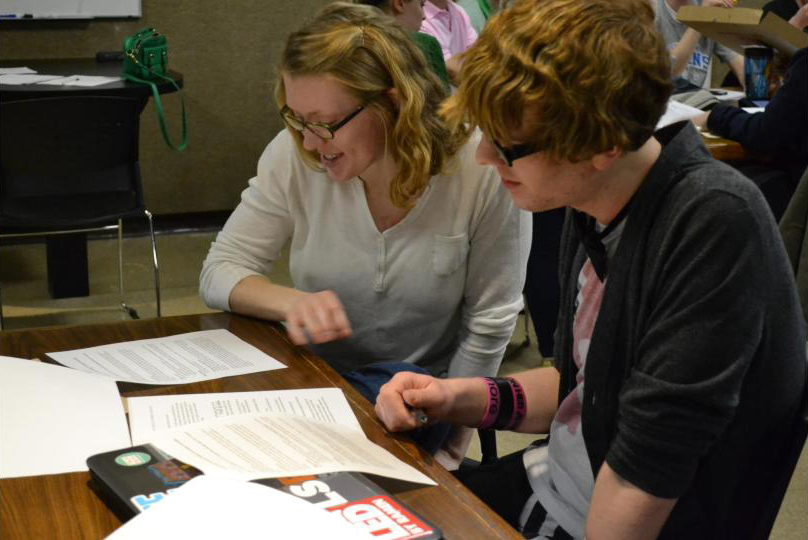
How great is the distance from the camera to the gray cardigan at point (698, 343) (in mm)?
1019

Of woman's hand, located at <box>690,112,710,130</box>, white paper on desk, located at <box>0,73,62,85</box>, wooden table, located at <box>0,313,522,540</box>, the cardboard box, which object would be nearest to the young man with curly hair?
wooden table, located at <box>0,313,522,540</box>

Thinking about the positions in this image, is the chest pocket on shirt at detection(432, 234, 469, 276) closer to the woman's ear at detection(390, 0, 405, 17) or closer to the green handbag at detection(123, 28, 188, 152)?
the woman's ear at detection(390, 0, 405, 17)

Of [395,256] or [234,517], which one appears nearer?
[234,517]

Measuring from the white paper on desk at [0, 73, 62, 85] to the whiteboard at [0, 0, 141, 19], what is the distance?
0.70m

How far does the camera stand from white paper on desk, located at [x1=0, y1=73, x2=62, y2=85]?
3.60m

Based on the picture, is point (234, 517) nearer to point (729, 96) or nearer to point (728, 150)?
point (728, 150)

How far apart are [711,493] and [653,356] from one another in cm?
18

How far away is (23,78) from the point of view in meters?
3.70

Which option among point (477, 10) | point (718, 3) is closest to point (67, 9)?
point (477, 10)

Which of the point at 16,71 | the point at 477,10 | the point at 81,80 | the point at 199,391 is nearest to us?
the point at 199,391

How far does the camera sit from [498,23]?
1111 millimetres

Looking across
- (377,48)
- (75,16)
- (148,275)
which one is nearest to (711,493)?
(377,48)

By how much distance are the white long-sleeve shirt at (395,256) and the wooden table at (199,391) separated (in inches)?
6.7

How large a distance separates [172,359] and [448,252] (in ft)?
1.78
